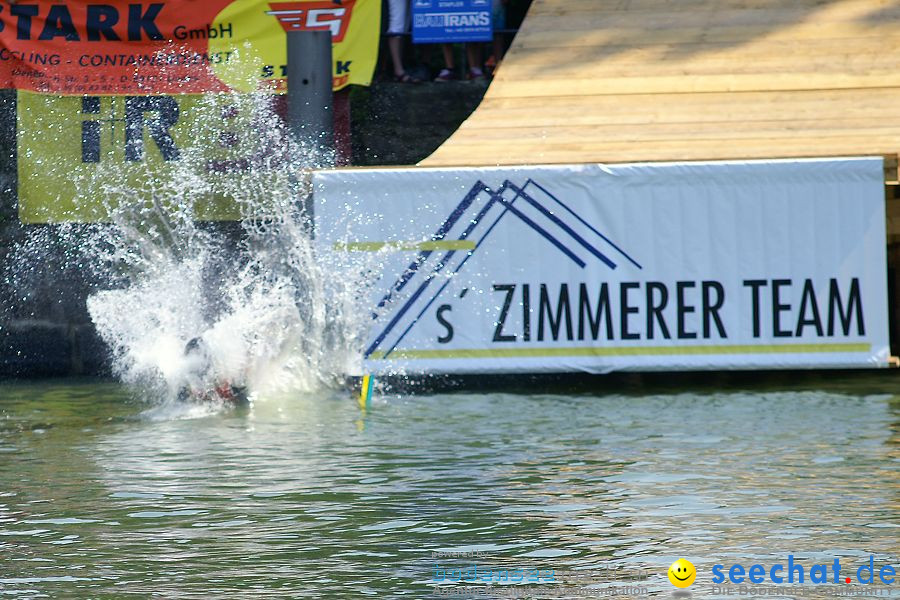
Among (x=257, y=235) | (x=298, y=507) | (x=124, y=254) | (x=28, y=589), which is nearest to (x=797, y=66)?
(x=257, y=235)

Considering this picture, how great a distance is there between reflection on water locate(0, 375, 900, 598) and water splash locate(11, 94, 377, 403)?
565mm

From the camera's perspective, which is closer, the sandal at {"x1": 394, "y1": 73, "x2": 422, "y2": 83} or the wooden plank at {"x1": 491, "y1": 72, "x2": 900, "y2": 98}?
the wooden plank at {"x1": 491, "y1": 72, "x2": 900, "y2": 98}

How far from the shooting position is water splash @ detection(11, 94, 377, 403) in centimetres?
1262

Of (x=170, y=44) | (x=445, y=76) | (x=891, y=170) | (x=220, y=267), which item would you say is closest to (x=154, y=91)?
(x=170, y=44)

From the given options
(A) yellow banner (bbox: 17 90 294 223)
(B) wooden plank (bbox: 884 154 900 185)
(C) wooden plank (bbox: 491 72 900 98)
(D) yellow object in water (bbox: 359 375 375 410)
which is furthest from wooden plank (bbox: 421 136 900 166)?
(A) yellow banner (bbox: 17 90 294 223)

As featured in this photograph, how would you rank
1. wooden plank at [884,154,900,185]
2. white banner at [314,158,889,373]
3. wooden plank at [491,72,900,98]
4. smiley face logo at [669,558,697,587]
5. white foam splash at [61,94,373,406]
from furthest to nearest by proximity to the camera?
wooden plank at [491,72,900,98]
white foam splash at [61,94,373,406]
white banner at [314,158,889,373]
wooden plank at [884,154,900,185]
smiley face logo at [669,558,697,587]

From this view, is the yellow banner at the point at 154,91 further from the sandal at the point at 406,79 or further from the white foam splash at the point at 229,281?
the sandal at the point at 406,79

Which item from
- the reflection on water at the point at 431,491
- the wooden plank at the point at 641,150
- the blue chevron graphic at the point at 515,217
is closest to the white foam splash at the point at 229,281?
the reflection on water at the point at 431,491

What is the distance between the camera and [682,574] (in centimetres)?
612

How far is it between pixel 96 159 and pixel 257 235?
1.96 metres

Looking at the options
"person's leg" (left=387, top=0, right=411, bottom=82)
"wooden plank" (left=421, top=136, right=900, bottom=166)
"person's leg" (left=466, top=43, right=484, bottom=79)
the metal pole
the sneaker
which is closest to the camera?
"wooden plank" (left=421, top=136, right=900, bottom=166)

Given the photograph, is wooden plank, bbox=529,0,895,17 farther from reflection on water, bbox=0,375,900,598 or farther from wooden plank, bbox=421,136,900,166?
reflection on water, bbox=0,375,900,598

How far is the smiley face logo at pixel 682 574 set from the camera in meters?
6.09

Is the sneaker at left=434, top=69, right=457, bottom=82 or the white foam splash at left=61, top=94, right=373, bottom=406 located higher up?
the sneaker at left=434, top=69, right=457, bottom=82
